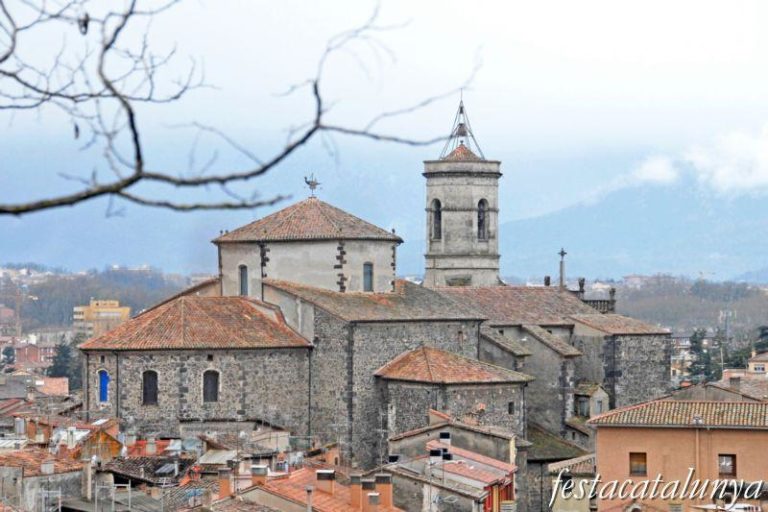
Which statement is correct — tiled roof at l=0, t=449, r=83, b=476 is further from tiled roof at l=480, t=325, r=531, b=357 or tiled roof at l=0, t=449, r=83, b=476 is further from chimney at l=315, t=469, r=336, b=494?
tiled roof at l=480, t=325, r=531, b=357

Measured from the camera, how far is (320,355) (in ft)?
143

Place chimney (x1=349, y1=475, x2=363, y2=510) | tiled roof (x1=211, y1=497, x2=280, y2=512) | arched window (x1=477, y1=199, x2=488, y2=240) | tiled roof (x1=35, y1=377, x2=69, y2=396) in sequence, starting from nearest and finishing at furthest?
tiled roof (x1=211, y1=497, x2=280, y2=512)
chimney (x1=349, y1=475, x2=363, y2=510)
arched window (x1=477, y1=199, x2=488, y2=240)
tiled roof (x1=35, y1=377, x2=69, y2=396)

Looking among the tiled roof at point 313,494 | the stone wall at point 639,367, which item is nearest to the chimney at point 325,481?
the tiled roof at point 313,494

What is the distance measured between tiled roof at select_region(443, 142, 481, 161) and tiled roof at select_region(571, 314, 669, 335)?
30.0 ft

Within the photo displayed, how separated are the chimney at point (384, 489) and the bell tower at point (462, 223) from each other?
3180 centimetres

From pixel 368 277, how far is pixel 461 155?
56.8 ft

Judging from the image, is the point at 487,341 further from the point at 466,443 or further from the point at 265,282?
the point at 466,443

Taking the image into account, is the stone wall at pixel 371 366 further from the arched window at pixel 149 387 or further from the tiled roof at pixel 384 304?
the arched window at pixel 149 387

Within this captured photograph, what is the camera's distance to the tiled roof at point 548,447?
4484 cm

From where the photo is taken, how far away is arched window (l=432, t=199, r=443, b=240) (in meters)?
61.6

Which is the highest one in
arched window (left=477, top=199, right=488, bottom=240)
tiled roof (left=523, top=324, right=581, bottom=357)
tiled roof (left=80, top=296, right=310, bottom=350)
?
arched window (left=477, top=199, right=488, bottom=240)

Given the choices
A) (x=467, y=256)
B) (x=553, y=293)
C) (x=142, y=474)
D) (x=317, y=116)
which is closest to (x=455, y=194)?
(x=467, y=256)

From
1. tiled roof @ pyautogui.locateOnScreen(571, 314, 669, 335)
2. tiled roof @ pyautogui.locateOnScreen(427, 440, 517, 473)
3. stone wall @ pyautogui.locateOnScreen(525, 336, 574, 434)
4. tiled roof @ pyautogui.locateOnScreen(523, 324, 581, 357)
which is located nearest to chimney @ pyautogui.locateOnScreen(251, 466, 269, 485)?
tiled roof @ pyautogui.locateOnScreen(427, 440, 517, 473)

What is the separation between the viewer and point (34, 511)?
2975cm
